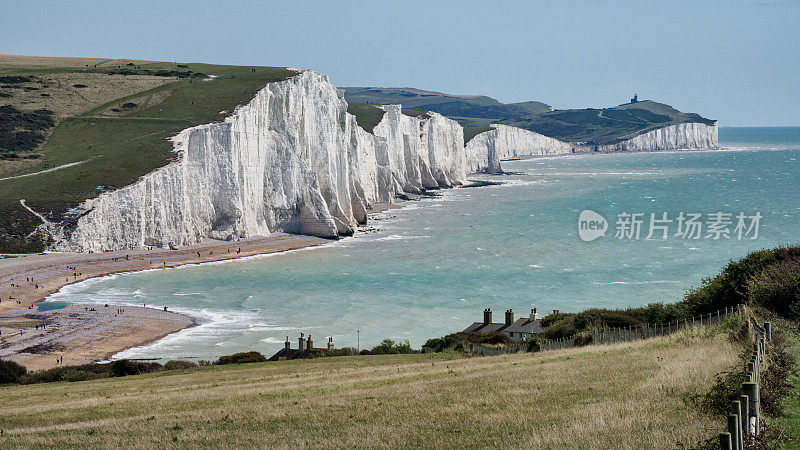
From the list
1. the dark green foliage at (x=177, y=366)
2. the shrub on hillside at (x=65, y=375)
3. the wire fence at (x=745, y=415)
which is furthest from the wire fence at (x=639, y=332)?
the shrub on hillside at (x=65, y=375)

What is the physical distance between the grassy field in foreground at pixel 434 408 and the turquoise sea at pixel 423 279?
2007cm

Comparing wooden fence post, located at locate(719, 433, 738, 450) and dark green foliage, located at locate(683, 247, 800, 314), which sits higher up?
wooden fence post, located at locate(719, 433, 738, 450)

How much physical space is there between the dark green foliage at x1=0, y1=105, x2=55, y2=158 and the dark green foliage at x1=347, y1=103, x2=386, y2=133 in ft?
191

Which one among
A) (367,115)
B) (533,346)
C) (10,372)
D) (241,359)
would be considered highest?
(367,115)

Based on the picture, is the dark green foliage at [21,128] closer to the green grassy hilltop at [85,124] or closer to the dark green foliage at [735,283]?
the green grassy hilltop at [85,124]

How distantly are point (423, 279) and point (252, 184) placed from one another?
104 feet

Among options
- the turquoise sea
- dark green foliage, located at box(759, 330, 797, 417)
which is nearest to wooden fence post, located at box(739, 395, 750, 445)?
dark green foliage, located at box(759, 330, 797, 417)

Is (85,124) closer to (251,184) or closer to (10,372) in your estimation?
(251,184)

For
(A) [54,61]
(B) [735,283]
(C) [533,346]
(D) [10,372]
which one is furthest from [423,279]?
(A) [54,61]

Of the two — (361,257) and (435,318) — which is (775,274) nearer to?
(435,318)

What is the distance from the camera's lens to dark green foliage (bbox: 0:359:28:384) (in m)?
33.0

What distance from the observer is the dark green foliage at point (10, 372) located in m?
33.0

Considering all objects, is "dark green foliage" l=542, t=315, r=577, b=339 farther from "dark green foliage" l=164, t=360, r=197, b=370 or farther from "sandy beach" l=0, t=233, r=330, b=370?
"sandy beach" l=0, t=233, r=330, b=370

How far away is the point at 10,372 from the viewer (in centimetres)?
3375
